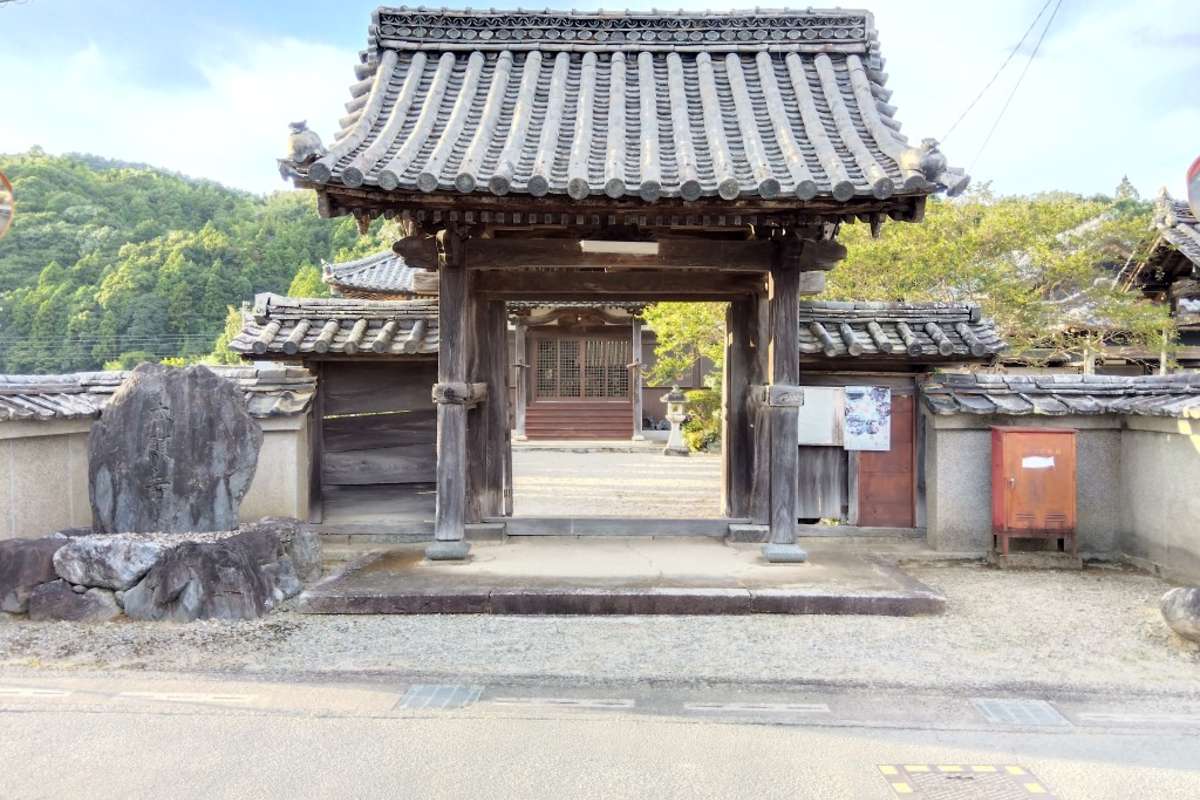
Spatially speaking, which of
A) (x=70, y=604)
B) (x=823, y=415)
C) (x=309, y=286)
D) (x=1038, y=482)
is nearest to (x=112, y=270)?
(x=309, y=286)

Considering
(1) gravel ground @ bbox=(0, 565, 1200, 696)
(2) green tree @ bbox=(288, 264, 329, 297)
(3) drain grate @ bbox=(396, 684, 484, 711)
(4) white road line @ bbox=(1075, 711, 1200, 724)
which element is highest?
(2) green tree @ bbox=(288, 264, 329, 297)

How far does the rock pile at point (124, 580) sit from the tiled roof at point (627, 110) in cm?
300

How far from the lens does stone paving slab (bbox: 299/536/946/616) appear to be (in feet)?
19.7

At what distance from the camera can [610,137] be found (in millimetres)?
6914

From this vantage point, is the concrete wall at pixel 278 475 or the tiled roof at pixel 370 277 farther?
the tiled roof at pixel 370 277

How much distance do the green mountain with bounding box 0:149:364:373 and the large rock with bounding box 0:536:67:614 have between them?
4388 centimetres

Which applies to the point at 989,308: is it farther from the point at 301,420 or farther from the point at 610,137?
the point at 301,420

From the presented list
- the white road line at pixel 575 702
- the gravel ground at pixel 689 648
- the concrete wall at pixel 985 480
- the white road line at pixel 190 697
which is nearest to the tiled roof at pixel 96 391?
the gravel ground at pixel 689 648

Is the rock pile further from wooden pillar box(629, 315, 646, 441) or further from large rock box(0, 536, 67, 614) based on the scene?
→ wooden pillar box(629, 315, 646, 441)

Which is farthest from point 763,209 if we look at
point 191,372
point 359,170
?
point 191,372

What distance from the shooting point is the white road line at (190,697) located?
439cm

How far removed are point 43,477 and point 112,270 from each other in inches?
1877

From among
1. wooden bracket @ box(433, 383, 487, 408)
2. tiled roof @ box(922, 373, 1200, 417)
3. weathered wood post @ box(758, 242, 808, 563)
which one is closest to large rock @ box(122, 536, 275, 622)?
wooden bracket @ box(433, 383, 487, 408)

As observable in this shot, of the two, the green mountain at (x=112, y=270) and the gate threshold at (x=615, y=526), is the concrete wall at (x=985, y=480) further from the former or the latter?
the green mountain at (x=112, y=270)
